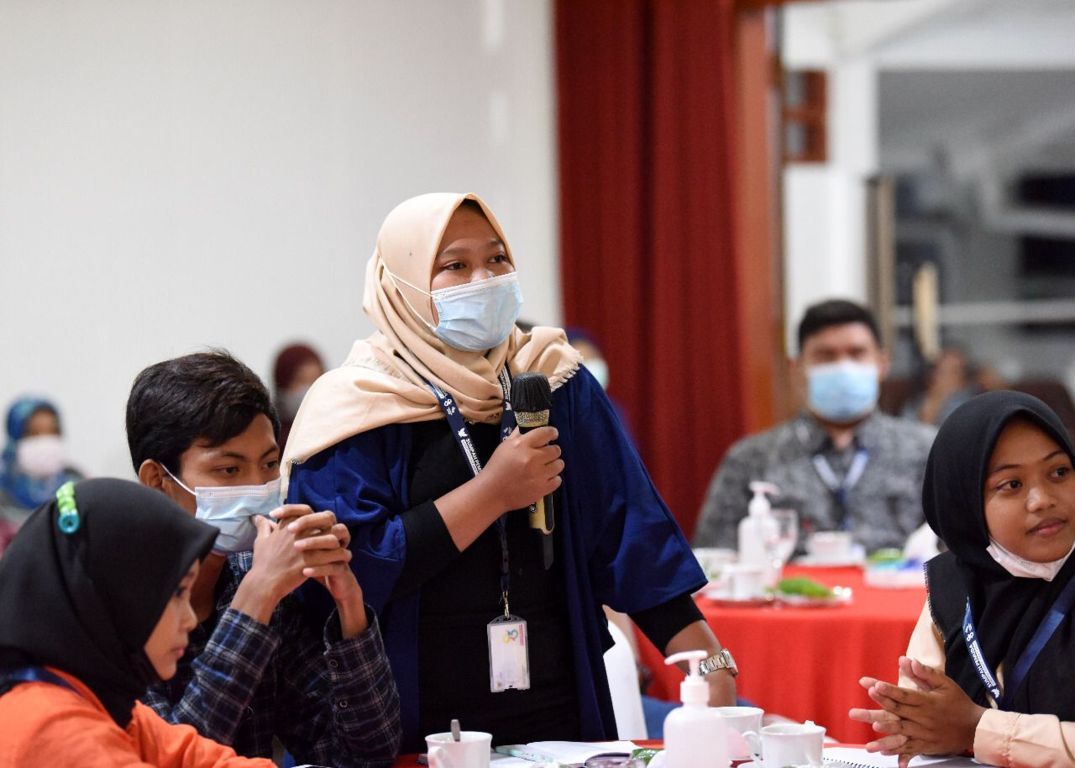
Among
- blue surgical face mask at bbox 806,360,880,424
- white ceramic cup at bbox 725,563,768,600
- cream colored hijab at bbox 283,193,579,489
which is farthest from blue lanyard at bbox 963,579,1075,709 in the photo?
blue surgical face mask at bbox 806,360,880,424

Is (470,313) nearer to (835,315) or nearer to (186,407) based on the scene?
(186,407)

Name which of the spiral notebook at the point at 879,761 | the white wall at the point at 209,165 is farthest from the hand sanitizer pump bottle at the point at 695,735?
the white wall at the point at 209,165

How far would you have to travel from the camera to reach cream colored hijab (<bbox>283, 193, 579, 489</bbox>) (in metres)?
2.30

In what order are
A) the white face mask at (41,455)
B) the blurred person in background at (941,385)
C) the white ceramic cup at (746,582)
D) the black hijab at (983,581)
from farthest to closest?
the blurred person in background at (941,385) → the white face mask at (41,455) → the white ceramic cup at (746,582) → the black hijab at (983,581)

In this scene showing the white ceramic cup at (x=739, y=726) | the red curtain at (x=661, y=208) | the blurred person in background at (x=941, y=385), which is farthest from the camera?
→ the blurred person in background at (x=941, y=385)

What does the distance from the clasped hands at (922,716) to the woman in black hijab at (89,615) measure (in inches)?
37.8

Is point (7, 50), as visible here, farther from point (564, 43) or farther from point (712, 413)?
point (712, 413)

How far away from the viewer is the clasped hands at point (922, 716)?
6.27 ft

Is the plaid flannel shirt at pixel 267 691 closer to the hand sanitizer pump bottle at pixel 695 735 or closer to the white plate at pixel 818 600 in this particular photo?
the hand sanitizer pump bottle at pixel 695 735

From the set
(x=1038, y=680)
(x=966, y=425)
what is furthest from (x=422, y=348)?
(x=1038, y=680)

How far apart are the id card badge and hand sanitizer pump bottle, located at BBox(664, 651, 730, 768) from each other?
501 mm

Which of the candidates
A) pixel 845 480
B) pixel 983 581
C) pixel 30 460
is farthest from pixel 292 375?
pixel 983 581

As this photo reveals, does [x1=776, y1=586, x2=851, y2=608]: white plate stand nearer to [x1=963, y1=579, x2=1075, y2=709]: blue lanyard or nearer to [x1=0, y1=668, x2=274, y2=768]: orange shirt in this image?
[x1=963, y1=579, x2=1075, y2=709]: blue lanyard

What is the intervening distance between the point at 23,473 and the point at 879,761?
171 inches
